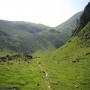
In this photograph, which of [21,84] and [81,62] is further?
[81,62]

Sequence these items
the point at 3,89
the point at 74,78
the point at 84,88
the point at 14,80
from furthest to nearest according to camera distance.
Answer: the point at 74,78 → the point at 14,80 → the point at 84,88 → the point at 3,89

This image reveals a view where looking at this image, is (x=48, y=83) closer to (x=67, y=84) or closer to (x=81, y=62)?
(x=67, y=84)

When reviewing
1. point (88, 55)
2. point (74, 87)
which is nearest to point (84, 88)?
point (74, 87)

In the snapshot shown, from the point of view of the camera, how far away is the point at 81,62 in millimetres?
168875

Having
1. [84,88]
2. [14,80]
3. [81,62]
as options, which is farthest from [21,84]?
[81,62]

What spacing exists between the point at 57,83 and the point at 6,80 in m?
22.4

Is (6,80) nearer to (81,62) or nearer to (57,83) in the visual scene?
(57,83)

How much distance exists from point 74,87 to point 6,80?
99.7ft

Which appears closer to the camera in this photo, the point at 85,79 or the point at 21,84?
the point at 21,84

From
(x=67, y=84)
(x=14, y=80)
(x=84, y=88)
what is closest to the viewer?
(x=84, y=88)

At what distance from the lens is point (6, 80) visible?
109 meters

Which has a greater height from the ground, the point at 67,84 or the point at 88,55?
the point at 88,55

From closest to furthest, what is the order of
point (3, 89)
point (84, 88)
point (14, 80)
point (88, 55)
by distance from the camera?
point (3, 89)
point (84, 88)
point (14, 80)
point (88, 55)

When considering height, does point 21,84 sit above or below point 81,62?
below
